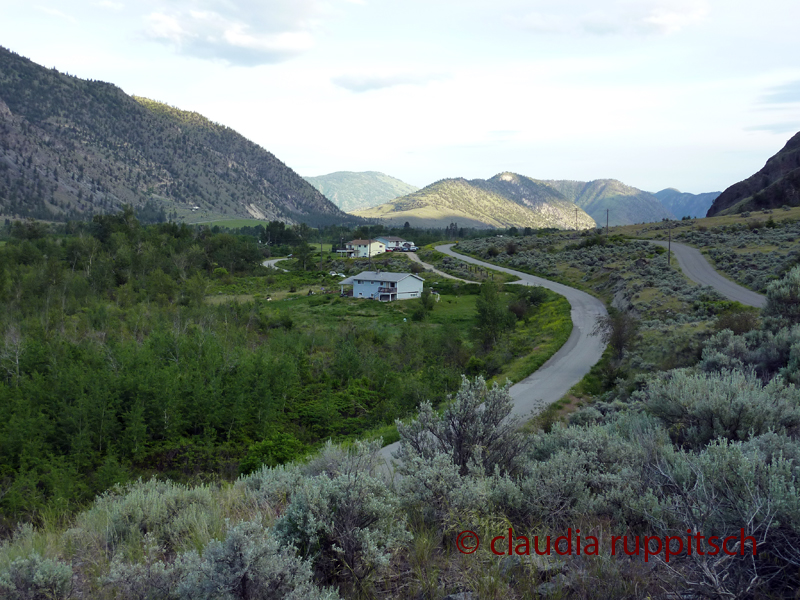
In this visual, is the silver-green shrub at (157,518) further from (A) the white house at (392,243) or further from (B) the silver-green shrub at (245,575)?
(A) the white house at (392,243)

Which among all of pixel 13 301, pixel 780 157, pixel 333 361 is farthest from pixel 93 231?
pixel 780 157

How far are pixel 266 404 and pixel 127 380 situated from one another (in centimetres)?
486

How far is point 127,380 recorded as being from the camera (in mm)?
16578

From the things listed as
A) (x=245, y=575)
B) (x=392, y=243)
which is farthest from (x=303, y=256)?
(x=245, y=575)

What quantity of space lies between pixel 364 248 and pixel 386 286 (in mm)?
46521

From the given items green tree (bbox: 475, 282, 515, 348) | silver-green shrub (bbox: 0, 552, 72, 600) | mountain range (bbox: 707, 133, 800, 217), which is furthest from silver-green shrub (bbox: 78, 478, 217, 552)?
mountain range (bbox: 707, 133, 800, 217)

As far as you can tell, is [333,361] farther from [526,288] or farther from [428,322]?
[526,288]

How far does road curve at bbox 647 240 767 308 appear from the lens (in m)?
27.8

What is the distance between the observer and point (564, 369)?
21.1 metres

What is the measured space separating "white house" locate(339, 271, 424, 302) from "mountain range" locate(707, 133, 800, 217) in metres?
64.3

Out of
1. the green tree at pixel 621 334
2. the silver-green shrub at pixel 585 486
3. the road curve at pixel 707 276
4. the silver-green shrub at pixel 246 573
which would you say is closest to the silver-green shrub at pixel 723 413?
the silver-green shrub at pixel 585 486

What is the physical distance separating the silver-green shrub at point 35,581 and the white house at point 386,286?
5206 centimetres

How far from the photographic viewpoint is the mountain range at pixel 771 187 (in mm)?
78688
